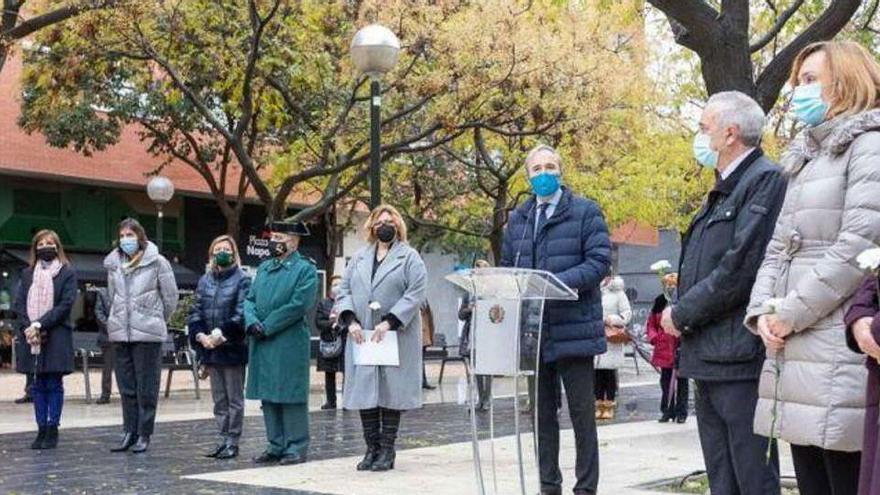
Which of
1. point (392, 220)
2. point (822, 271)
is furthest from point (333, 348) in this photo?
point (822, 271)

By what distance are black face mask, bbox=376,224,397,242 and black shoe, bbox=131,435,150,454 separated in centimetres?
322

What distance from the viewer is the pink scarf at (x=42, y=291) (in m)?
12.1

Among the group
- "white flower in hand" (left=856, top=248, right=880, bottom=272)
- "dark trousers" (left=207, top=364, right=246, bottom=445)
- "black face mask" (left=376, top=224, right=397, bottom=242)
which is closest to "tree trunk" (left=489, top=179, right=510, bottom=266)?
"dark trousers" (left=207, top=364, right=246, bottom=445)

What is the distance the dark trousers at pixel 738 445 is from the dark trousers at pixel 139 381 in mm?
6841

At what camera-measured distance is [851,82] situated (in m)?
5.19

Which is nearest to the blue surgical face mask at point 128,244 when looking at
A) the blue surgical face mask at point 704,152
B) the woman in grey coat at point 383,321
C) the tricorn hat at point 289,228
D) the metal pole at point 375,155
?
the tricorn hat at point 289,228

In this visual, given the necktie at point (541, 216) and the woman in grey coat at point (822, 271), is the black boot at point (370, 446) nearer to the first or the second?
the necktie at point (541, 216)

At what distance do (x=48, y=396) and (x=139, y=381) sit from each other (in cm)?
103

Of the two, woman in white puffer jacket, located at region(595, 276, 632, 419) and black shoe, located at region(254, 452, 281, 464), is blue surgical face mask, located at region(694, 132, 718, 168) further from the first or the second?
woman in white puffer jacket, located at region(595, 276, 632, 419)

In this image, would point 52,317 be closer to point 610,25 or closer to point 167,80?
point 167,80

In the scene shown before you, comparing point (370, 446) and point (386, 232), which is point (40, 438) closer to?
point (370, 446)

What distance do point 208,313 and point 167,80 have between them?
1360cm

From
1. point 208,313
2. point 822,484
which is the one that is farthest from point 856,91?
point 208,313

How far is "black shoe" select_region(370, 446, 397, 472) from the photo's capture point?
10180mm
